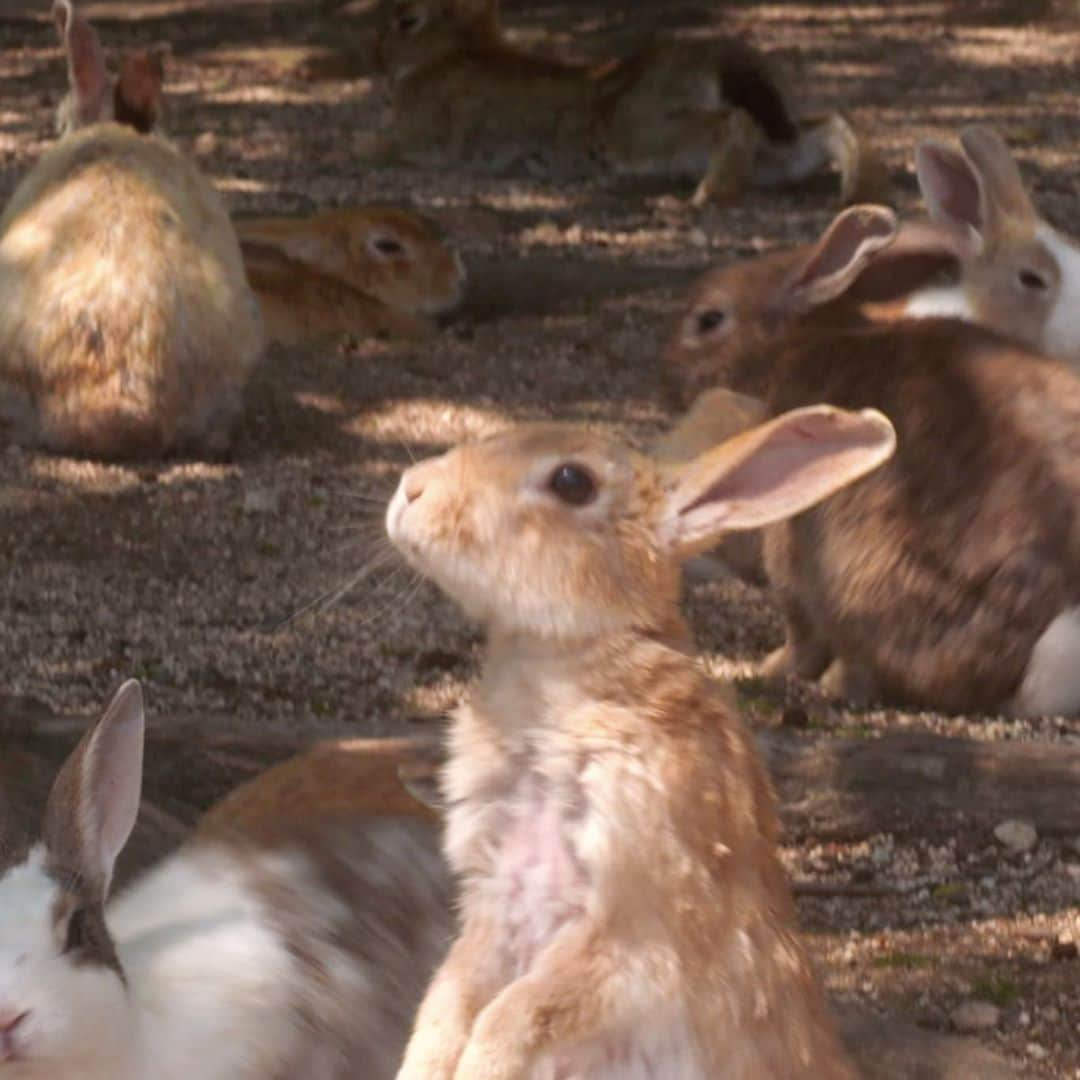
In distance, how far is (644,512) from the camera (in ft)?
12.3

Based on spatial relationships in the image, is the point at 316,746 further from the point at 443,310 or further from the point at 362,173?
the point at 362,173

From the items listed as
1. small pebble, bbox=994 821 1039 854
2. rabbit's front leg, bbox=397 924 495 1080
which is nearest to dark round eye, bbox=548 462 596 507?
rabbit's front leg, bbox=397 924 495 1080

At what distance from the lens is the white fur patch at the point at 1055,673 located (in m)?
5.74

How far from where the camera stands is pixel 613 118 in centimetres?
1116

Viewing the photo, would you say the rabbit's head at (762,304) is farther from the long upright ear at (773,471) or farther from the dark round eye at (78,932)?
the dark round eye at (78,932)

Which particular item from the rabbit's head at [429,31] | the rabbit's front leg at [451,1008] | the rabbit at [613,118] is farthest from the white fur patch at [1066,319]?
the rabbit's head at [429,31]

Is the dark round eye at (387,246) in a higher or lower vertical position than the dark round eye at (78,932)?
lower

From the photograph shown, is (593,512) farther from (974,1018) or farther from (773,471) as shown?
(974,1018)

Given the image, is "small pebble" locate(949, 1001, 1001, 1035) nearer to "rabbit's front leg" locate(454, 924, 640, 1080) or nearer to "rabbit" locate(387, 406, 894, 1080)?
"rabbit" locate(387, 406, 894, 1080)

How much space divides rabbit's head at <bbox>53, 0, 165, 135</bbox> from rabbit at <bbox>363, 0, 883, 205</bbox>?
314cm

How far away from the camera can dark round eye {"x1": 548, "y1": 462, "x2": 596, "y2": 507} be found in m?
3.73

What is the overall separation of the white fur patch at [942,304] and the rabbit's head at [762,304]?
180mm

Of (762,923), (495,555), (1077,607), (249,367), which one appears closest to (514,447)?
(495,555)

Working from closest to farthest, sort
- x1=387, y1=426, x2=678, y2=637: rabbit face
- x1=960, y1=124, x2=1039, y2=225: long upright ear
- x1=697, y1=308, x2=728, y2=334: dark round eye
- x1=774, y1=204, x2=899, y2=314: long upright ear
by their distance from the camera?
x1=387, y1=426, x2=678, y2=637: rabbit face < x1=774, y1=204, x2=899, y2=314: long upright ear < x1=960, y1=124, x2=1039, y2=225: long upright ear < x1=697, y1=308, x2=728, y2=334: dark round eye
